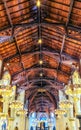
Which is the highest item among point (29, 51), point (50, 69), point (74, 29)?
point (74, 29)

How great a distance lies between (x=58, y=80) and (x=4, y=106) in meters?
9.89

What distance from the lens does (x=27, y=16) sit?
1869cm

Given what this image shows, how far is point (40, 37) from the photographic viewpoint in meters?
22.7

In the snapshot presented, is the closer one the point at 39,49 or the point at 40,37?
the point at 40,37

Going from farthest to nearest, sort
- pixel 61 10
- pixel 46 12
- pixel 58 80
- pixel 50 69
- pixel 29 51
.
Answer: pixel 58 80 → pixel 50 69 → pixel 29 51 → pixel 46 12 → pixel 61 10

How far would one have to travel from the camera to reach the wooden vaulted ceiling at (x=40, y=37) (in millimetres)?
17125

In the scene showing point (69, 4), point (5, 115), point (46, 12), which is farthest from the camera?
point (5, 115)

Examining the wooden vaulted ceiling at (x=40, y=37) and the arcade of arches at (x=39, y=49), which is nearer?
the wooden vaulted ceiling at (x=40, y=37)

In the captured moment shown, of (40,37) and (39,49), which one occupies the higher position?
(40,37)

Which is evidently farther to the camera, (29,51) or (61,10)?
(29,51)

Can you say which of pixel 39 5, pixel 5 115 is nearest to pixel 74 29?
pixel 39 5

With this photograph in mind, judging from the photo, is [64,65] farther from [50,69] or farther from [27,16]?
[27,16]

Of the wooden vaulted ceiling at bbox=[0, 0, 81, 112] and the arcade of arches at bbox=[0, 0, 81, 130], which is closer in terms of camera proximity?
the wooden vaulted ceiling at bbox=[0, 0, 81, 112]

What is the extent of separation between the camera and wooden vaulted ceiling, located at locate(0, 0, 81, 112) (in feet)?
56.2
